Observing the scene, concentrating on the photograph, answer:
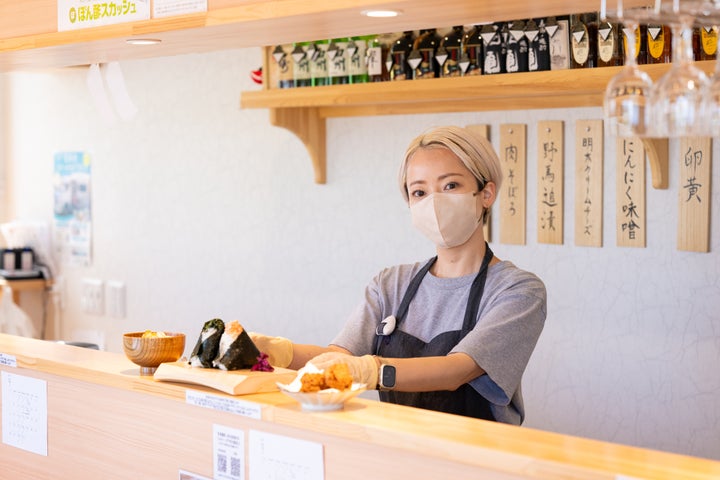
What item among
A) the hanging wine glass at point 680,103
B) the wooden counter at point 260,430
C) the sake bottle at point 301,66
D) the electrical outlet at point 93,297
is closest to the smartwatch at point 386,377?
the wooden counter at point 260,430

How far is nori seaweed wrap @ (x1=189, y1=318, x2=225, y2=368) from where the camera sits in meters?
2.04

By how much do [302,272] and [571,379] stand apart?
1.31 metres

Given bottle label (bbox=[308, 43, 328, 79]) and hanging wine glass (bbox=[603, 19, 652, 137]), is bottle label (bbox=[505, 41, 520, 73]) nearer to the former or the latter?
bottle label (bbox=[308, 43, 328, 79])

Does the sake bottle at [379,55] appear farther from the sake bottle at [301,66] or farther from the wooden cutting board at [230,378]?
the wooden cutting board at [230,378]

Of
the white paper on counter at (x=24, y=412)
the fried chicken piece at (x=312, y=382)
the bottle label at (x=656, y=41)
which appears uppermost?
the bottle label at (x=656, y=41)

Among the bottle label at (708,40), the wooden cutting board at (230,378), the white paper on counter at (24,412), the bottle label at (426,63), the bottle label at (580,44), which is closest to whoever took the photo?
the wooden cutting board at (230,378)

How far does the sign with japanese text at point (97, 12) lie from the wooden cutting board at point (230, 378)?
0.81 meters

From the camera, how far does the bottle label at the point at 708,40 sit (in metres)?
2.76

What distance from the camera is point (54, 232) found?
537cm

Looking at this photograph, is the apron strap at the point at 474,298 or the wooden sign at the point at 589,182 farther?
the wooden sign at the point at 589,182

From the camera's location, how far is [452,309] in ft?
7.91

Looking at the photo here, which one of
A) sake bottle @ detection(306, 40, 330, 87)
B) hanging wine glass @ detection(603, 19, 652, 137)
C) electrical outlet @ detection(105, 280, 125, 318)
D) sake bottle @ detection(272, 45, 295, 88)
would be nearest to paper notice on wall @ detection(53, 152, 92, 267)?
electrical outlet @ detection(105, 280, 125, 318)

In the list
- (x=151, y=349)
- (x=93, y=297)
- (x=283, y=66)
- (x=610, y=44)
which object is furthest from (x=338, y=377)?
(x=93, y=297)

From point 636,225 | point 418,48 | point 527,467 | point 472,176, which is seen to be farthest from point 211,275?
point 527,467
